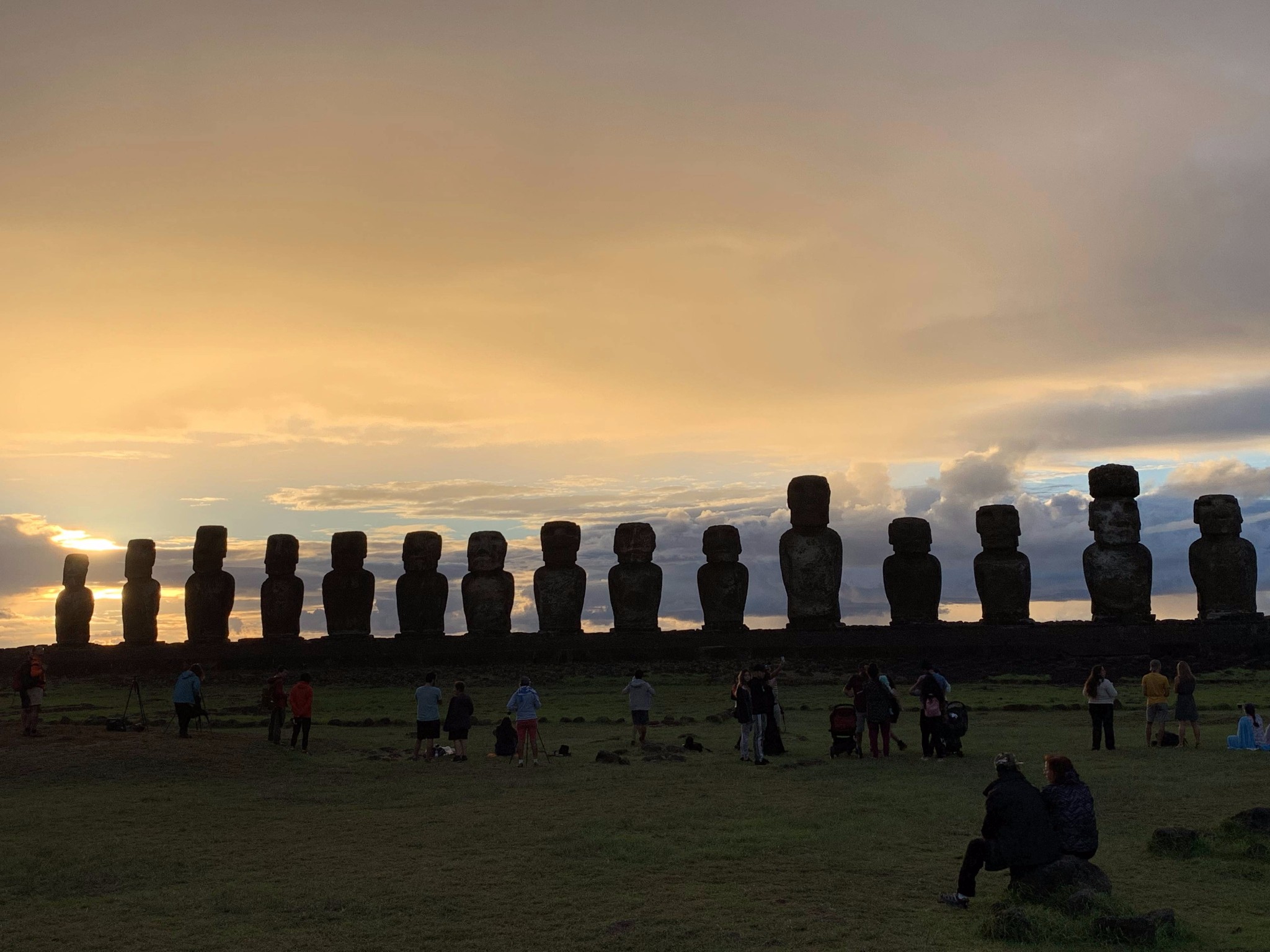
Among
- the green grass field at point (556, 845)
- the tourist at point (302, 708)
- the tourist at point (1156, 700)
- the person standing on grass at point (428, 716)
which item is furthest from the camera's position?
the tourist at point (302, 708)

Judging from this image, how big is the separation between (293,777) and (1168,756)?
441 inches

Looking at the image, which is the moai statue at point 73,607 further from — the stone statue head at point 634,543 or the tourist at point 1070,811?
the tourist at point 1070,811

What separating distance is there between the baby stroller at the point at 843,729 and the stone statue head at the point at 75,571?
2883cm

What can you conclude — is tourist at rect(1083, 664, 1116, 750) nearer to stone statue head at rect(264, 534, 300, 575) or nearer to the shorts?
the shorts

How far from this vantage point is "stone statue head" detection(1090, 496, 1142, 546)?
34281 mm

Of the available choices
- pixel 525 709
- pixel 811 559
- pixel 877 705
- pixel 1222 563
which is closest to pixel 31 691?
pixel 525 709

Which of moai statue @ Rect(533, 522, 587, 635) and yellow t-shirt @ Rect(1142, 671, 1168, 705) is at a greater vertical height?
moai statue @ Rect(533, 522, 587, 635)

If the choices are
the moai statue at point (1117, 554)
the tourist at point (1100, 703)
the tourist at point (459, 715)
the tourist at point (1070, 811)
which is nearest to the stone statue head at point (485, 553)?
the moai statue at point (1117, 554)

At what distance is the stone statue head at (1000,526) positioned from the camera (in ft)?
113

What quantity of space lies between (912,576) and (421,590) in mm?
13595

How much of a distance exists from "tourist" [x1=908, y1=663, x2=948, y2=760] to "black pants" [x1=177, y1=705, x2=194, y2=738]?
10.7 meters

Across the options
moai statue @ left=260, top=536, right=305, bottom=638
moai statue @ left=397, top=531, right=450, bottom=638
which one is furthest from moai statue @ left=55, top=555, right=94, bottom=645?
moai statue @ left=397, top=531, right=450, bottom=638

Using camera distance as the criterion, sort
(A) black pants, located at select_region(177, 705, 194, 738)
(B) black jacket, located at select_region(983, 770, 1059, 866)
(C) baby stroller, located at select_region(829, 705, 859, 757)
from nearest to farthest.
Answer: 1. (B) black jacket, located at select_region(983, 770, 1059, 866)
2. (C) baby stroller, located at select_region(829, 705, 859, 757)
3. (A) black pants, located at select_region(177, 705, 194, 738)

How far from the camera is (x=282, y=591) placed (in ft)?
127
